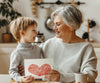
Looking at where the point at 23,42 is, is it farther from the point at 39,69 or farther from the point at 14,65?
the point at 39,69

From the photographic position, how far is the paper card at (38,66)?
158cm

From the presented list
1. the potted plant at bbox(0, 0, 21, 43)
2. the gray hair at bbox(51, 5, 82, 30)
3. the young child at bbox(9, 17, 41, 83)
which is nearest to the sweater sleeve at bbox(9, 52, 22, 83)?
the young child at bbox(9, 17, 41, 83)

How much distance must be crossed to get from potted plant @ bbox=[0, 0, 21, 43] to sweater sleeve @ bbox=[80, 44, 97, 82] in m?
2.89

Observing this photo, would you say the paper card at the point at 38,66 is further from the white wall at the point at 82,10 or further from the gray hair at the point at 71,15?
the white wall at the point at 82,10

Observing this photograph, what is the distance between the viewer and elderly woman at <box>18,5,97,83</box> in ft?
5.64

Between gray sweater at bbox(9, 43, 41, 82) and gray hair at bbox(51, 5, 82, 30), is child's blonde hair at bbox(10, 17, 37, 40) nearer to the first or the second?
gray sweater at bbox(9, 43, 41, 82)

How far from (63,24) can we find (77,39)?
0.18m

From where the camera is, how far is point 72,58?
70.5 inches

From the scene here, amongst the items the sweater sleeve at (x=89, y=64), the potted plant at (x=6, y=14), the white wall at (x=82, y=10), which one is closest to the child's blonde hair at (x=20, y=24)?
the sweater sleeve at (x=89, y=64)

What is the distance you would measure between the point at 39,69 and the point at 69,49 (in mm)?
338

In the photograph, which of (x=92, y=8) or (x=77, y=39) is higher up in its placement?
(x=92, y=8)

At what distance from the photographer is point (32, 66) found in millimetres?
1603

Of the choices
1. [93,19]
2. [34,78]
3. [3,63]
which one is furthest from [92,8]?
[34,78]

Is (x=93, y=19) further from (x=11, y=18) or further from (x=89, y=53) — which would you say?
(x=89, y=53)
